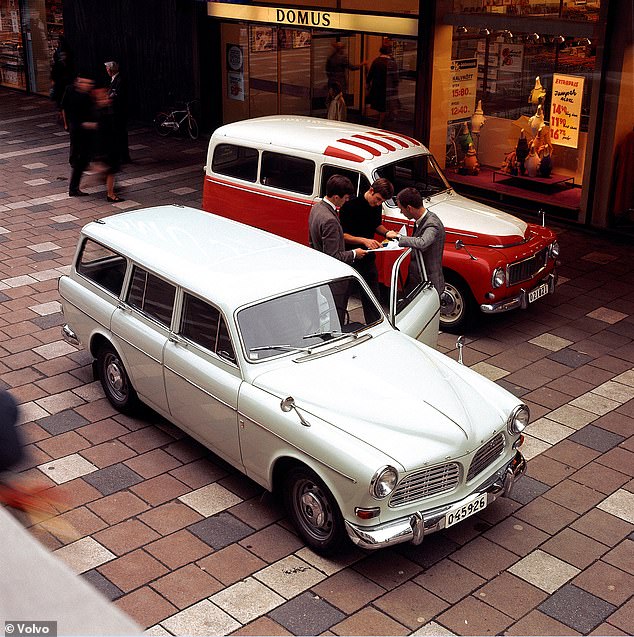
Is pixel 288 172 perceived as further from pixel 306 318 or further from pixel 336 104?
pixel 336 104

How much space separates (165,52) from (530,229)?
1111 centimetres

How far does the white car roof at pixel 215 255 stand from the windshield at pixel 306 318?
0.09m

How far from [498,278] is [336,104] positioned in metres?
7.92

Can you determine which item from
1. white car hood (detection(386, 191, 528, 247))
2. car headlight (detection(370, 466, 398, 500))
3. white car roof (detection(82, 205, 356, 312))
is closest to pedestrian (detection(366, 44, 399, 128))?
white car hood (detection(386, 191, 528, 247))

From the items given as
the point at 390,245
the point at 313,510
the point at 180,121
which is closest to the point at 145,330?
the point at 313,510

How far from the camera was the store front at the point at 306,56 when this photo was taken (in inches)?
579

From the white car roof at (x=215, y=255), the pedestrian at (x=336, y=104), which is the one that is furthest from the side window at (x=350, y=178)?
the pedestrian at (x=336, y=104)

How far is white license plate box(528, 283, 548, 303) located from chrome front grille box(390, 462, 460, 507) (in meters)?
4.07

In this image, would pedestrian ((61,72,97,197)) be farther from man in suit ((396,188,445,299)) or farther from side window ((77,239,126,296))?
man in suit ((396,188,445,299))

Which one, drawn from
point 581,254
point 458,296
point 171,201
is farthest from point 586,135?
point 171,201

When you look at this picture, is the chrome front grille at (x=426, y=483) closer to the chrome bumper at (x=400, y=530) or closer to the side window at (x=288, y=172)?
the chrome bumper at (x=400, y=530)

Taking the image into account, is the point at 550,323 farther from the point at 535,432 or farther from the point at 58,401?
the point at 58,401

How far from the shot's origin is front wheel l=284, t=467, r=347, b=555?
228 inches

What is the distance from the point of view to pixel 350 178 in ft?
31.6
